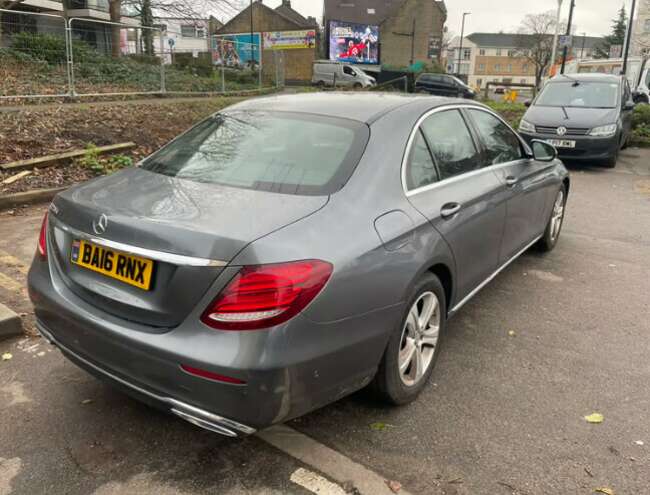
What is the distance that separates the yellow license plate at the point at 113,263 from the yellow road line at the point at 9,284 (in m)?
2.09

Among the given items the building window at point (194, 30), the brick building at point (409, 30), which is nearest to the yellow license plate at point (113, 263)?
the building window at point (194, 30)

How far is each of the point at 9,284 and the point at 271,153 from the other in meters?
2.66

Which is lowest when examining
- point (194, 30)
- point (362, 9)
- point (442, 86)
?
point (442, 86)

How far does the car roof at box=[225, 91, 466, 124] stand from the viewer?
10.4 ft

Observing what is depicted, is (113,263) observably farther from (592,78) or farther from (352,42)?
(352,42)

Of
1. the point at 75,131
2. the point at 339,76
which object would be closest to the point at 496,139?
the point at 75,131

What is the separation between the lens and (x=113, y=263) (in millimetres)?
2377

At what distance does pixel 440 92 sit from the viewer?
1224 inches

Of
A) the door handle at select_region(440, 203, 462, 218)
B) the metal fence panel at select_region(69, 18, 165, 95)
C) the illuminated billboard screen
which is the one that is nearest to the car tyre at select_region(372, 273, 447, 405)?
the door handle at select_region(440, 203, 462, 218)

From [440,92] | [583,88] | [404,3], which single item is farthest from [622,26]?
[583,88]

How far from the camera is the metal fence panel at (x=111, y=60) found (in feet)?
44.3

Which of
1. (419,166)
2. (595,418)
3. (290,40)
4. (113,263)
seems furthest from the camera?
(290,40)

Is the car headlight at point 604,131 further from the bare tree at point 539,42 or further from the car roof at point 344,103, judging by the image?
the bare tree at point 539,42

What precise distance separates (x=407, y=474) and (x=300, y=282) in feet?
3.30
